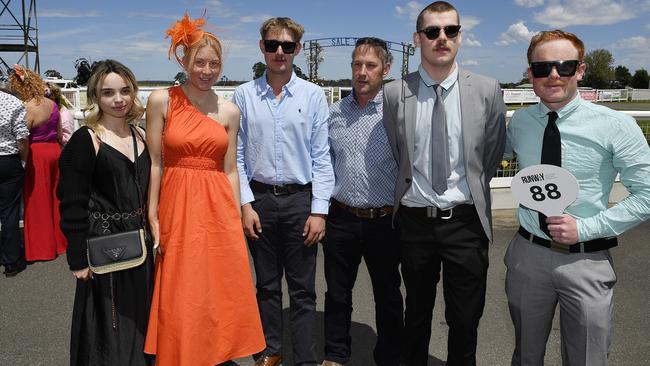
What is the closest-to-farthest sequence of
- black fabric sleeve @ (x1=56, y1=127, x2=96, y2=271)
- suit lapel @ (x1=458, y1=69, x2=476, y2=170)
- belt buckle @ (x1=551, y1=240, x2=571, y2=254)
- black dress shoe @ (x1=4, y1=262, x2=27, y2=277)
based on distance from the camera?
belt buckle @ (x1=551, y1=240, x2=571, y2=254) < black fabric sleeve @ (x1=56, y1=127, x2=96, y2=271) < suit lapel @ (x1=458, y1=69, x2=476, y2=170) < black dress shoe @ (x1=4, y1=262, x2=27, y2=277)

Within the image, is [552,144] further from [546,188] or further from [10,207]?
[10,207]

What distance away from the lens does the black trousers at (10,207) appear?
17.9ft

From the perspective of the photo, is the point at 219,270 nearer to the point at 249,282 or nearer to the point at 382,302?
the point at 249,282

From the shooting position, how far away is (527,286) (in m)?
2.54

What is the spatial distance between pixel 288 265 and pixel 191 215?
880mm

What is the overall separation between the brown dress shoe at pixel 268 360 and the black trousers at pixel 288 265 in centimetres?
4

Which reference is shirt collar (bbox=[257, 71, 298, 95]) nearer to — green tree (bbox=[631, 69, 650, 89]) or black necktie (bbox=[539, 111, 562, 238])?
black necktie (bbox=[539, 111, 562, 238])

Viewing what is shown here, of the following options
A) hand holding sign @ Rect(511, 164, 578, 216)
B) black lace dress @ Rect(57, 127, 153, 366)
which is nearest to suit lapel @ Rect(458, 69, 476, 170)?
hand holding sign @ Rect(511, 164, 578, 216)

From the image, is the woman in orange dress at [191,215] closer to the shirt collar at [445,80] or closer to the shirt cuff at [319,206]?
the shirt cuff at [319,206]

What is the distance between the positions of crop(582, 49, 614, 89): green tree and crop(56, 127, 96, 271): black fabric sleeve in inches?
3751

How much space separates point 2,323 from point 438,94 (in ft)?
13.3

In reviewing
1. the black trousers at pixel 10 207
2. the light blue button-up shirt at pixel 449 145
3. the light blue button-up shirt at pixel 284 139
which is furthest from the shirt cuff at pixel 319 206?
the black trousers at pixel 10 207

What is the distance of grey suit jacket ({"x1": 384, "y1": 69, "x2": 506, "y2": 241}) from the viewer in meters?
2.75

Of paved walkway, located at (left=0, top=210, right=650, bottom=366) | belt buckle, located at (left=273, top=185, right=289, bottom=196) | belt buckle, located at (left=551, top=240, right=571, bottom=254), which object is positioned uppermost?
belt buckle, located at (left=273, top=185, right=289, bottom=196)
